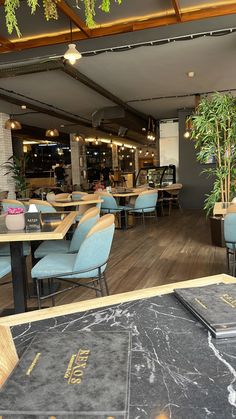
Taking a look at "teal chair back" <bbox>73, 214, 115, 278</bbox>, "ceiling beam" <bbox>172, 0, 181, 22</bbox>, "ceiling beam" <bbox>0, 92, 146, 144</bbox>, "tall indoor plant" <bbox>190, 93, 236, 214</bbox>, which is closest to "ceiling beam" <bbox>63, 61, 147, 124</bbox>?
"ceiling beam" <bbox>172, 0, 181, 22</bbox>

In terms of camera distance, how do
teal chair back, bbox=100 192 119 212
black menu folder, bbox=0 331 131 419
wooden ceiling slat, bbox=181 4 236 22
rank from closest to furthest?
black menu folder, bbox=0 331 131 419 → wooden ceiling slat, bbox=181 4 236 22 → teal chair back, bbox=100 192 119 212

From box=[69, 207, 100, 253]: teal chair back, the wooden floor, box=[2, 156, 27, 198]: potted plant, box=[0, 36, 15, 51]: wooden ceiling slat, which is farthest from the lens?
box=[2, 156, 27, 198]: potted plant

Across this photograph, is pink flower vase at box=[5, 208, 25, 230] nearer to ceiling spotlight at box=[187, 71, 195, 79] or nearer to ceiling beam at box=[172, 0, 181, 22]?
ceiling beam at box=[172, 0, 181, 22]

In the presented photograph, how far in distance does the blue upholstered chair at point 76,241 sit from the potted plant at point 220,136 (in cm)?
229

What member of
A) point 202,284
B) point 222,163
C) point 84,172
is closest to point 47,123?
point 84,172

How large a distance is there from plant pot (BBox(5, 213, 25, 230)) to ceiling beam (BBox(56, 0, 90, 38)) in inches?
101

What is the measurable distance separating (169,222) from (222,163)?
11.0 ft

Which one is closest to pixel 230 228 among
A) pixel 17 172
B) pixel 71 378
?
pixel 71 378

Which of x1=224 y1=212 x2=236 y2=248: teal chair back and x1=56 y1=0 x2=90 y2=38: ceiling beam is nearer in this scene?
x1=224 y1=212 x2=236 y2=248: teal chair back

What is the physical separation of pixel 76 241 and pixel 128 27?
3.37 meters

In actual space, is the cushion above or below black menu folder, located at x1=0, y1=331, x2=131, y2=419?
below

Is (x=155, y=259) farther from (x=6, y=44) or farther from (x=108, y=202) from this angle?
(x=6, y=44)

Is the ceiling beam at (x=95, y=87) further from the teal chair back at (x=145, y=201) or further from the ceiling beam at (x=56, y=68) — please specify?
the teal chair back at (x=145, y=201)

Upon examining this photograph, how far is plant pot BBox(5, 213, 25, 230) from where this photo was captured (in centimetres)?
255
